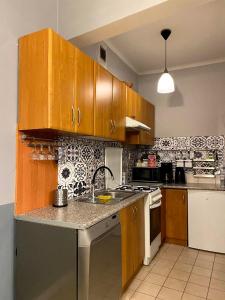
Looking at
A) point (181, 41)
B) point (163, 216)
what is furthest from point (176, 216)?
point (181, 41)

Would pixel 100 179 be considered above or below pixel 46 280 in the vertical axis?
above

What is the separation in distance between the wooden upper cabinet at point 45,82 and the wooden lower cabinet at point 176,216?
2159 mm

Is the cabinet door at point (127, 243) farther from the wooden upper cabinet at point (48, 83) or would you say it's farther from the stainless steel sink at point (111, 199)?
the wooden upper cabinet at point (48, 83)

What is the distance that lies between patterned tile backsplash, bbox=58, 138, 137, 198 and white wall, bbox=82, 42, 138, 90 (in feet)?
3.39

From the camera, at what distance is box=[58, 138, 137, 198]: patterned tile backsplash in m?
2.17

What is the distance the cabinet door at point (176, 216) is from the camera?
3.20 meters

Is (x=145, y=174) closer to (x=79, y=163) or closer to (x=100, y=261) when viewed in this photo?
(x=79, y=163)

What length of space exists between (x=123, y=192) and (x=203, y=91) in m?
2.19

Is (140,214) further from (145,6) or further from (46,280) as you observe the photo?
(145,6)

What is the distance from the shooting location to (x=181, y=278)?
7.78ft

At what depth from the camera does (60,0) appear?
2.10m

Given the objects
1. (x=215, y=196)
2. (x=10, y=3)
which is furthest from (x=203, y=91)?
(x=10, y=3)

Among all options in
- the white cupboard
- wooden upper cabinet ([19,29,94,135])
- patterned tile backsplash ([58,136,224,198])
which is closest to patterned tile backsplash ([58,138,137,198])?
patterned tile backsplash ([58,136,224,198])

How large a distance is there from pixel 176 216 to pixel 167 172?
0.75m
